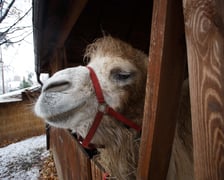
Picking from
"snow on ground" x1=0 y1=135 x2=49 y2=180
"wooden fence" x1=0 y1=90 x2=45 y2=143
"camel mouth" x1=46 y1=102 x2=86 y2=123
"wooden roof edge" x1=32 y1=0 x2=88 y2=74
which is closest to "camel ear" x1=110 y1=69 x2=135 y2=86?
"camel mouth" x1=46 y1=102 x2=86 y2=123

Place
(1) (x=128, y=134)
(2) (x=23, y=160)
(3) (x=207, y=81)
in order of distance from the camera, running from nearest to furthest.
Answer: (3) (x=207, y=81) < (1) (x=128, y=134) < (2) (x=23, y=160)

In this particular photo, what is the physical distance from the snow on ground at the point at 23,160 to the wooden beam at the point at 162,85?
→ 524 centimetres

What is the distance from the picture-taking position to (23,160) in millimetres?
6754

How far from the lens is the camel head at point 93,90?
1.36 m

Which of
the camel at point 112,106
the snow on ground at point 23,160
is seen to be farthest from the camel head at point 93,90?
the snow on ground at point 23,160

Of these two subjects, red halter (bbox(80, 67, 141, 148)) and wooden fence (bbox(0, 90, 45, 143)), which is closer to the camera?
red halter (bbox(80, 67, 141, 148))

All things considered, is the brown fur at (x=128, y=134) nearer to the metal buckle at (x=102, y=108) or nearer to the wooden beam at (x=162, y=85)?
the metal buckle at (x=102, y=108)

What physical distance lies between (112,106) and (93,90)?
187 mm

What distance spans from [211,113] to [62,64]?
2959 millimetres

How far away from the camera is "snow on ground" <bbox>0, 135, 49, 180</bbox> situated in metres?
5.68

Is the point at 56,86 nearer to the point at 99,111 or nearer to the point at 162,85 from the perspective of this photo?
the point at 99,111

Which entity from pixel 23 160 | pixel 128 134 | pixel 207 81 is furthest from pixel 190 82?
pixel 23 160

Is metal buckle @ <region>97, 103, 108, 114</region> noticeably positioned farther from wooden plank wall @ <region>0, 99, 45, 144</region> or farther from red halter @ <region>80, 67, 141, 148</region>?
wooden plank wall @ <region>0, 99, 45, 144</region>

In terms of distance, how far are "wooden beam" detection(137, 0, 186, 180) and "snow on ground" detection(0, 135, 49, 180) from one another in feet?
17.2
